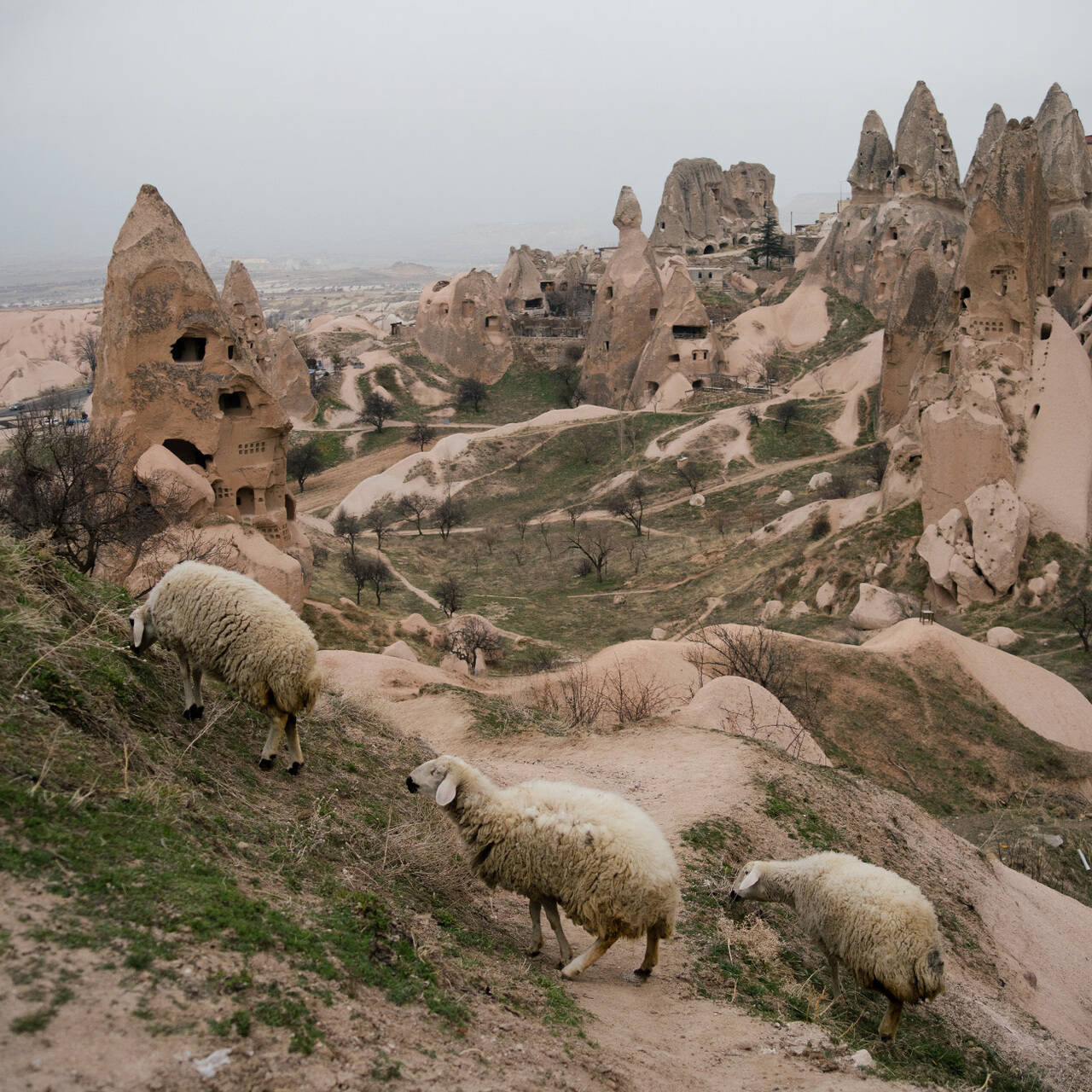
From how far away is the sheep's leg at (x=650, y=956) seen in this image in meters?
6.52

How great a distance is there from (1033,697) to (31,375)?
3451 inches

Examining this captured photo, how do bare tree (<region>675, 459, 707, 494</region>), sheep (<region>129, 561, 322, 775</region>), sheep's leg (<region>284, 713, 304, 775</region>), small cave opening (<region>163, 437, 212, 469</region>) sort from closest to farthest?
sheep (<region>129, 561, 322, 775</region>) < sheep's leg (<region>284, 713, 304, 775</region>) < small cave opening (<region>163, 437, 212, 469</region>) < bare tree (<region>675, 459, 707, 494</region>)

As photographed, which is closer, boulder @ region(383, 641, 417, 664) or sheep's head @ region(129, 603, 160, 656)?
sheep's head @ region(129, 603, 160, 656)

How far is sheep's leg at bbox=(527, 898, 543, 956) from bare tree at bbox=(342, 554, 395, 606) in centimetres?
2634

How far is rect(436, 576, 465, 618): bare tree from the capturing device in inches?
1315

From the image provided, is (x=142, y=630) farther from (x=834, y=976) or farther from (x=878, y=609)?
(x=878, y=609)

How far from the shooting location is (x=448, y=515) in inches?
1758

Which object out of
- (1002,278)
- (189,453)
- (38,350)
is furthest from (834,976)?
(38,350)

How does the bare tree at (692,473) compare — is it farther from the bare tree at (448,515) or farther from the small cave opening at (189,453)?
the small cave opening at (189,453)

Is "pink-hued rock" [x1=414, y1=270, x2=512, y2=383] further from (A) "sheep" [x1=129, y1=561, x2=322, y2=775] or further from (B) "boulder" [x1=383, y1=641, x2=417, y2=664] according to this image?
(A) "sheep" [x1=129, y1=561, x2=322, y2=775]

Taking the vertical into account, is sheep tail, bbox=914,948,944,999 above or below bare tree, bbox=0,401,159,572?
below

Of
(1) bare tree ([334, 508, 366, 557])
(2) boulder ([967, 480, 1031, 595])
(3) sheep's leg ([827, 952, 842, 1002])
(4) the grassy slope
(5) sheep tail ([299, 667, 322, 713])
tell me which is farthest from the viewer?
(1) bare tree ([334, 508, 366, 557])

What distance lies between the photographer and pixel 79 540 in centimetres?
1867

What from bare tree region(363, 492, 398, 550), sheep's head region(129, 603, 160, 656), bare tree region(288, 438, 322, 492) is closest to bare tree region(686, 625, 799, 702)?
sheep's head region(129, 603, 160, 656)
